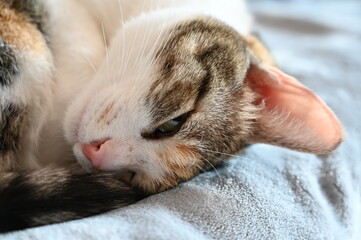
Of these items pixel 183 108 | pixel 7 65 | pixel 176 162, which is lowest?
pixel 176 162

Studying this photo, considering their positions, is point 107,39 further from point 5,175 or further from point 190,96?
point 5,175

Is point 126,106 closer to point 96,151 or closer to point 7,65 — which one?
point 96,151

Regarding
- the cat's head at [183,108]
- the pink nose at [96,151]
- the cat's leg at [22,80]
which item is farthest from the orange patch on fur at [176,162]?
the cat's leg at [22,80]

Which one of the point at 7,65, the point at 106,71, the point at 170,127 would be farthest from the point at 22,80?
the point at 170,127

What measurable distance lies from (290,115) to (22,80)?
0.62m

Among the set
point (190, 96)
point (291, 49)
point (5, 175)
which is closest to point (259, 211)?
point (190, 96)

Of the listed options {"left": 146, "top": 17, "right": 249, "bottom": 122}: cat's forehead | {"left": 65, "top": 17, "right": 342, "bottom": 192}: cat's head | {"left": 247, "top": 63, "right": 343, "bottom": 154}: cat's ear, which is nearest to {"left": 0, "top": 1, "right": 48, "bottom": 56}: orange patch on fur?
{"left": 65, "top": 17, "right": 342, "bottom": 192}: cat's head

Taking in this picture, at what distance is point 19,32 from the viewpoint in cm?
99

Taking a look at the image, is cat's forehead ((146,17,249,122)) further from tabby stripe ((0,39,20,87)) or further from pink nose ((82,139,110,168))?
tabby stripe ((0,39,20,87))

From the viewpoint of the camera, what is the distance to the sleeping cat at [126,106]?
3.11 ft

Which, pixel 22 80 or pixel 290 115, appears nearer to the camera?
pixel 22 80

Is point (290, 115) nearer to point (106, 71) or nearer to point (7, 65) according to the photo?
point (106, 71)

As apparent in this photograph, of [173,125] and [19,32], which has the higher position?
[19,32]

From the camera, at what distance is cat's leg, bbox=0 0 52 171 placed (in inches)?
37.8
